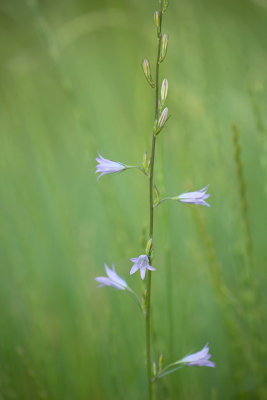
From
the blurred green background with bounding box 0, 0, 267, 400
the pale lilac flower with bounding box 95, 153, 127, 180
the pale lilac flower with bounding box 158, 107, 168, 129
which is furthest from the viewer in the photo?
the blurred green background with bounding box 0, 0, 267, 400

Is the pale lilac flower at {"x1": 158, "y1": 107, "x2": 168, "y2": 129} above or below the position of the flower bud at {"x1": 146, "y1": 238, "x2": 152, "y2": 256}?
above

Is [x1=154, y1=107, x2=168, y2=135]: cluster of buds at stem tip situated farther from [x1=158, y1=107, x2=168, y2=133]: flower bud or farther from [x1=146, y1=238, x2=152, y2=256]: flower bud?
[x1=146, y1=238, x2=152, y2=256]: flower bud

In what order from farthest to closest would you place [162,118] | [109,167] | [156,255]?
[156,255] → [109,167] → [162,118]

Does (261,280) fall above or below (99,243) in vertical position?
below

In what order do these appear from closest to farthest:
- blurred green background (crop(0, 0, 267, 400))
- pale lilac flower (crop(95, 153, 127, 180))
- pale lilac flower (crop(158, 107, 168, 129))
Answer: pale lilac flower (crop(158, 107, 168, 129)) < pale lilac flower (crop(95, 153, 127, 180)) < blurred green background (crop(0, 0, 267, 400))

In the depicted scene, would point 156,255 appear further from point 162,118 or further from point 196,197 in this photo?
point 162,118

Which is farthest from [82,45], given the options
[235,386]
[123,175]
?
[235,386]

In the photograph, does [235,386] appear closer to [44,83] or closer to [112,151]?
[112,151]

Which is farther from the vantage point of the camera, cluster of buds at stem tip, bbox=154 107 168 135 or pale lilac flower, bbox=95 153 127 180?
pale lilac flower, bbox=95 153 127 180

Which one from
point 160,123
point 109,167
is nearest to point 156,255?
point 109,167

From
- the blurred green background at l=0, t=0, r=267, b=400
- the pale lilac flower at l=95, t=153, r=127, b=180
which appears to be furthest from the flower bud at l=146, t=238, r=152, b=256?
the pale lilac flower at l=95, t=153, r=127, b=180

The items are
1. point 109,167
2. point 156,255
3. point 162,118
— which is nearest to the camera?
point 162,118
